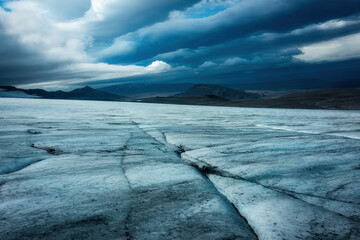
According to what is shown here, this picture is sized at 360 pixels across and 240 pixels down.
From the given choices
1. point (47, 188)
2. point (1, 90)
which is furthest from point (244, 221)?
point (1, 90)

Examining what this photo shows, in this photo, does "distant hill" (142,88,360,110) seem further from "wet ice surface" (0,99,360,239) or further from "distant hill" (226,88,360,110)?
"wet ice surface" (0,99,360,239)

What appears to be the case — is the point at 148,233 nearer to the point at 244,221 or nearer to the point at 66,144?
the point at 244,221

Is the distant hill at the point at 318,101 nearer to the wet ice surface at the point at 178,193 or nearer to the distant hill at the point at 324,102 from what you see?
the distant hill at the point at 324,102

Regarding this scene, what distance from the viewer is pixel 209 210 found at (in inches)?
84.3

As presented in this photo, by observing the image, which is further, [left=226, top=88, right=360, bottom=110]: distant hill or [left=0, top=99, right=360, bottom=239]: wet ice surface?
[left=226, top=88, right=360, bottom=110]: distant hill

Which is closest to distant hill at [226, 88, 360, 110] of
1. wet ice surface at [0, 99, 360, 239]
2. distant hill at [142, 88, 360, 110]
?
distant hill at [142, 88, 360, 110]

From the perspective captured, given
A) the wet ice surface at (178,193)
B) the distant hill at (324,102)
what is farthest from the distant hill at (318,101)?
the wet ice surface at (178,193)

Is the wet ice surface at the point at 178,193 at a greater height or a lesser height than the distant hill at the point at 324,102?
lesser

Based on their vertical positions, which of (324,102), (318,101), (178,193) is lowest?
(178,193)

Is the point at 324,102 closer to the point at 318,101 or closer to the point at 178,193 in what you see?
the point at 318,101

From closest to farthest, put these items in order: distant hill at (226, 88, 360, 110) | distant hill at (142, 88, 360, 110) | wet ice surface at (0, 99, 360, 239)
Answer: wet ice surface at (0, 99, 360, 239) < distant hill at (226, 88, 360, 110) < distant hill at (142, 88, 360, 110)

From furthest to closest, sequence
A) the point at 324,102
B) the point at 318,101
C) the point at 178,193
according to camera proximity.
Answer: the point at 318,101, the point at 324,102, the point at 178,193

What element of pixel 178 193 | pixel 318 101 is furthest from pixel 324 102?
pixel 178 193

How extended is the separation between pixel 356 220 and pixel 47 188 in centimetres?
303
